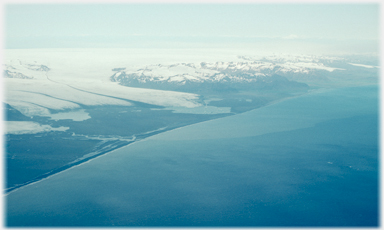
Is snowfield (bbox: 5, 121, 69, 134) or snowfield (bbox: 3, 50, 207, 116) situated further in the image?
snowfield (bbox: 3, 50, 207, 116)

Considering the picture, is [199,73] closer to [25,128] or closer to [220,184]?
[25,128]

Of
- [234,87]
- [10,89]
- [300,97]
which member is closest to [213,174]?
[10,89]

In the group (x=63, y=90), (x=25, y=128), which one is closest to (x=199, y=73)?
(x=63, y=90)

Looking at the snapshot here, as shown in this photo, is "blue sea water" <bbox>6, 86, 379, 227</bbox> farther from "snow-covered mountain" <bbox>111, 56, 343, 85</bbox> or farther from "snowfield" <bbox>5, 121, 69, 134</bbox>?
"snow-covered mountain" <bbox>111, 56, 343, 85</bbox>

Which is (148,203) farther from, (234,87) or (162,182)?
(234,87)

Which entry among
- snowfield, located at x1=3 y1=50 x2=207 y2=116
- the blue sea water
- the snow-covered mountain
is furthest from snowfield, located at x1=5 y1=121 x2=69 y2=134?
the snow-covered mountain

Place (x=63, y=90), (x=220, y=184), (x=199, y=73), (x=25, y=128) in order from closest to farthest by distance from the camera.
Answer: (x=220, y=184)
(x=25, y=128)
(x=63, y=90)
(x=199, y=73)

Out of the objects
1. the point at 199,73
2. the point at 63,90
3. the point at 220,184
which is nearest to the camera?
the point at 220,184

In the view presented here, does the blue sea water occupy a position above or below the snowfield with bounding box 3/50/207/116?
below
